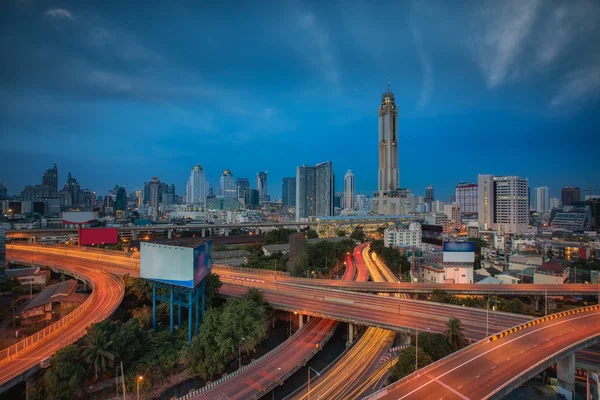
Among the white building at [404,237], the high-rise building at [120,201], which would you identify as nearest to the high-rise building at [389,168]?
the white building at [404,237]

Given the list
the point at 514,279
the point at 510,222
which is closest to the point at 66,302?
the point at 514,279

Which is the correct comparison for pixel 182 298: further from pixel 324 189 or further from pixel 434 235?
pixel 324 189

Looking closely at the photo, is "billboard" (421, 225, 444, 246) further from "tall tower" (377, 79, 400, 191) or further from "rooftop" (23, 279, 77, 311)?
"tall tower" (377, 79, 400, 191)

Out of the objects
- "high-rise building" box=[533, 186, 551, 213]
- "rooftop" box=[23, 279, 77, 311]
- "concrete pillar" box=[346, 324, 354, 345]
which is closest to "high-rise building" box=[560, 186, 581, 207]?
"high-rise building" box=[533, 186, 551, 213]

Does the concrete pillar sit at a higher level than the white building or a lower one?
lower

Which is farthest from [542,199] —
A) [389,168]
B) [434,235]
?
[434,235]
